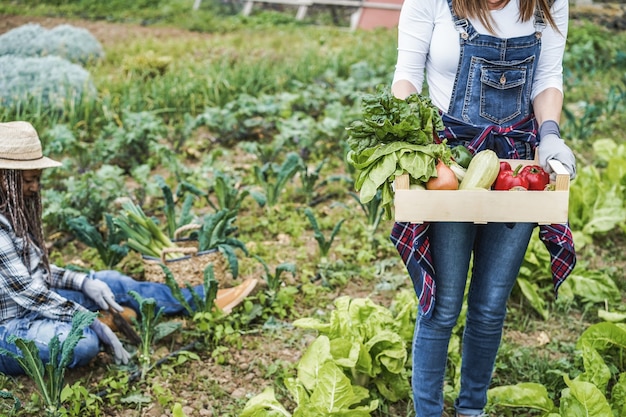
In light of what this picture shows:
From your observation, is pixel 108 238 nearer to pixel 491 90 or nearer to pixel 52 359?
pixel 52 359

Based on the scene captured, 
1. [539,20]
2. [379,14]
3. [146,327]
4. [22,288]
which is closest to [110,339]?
[146,327]

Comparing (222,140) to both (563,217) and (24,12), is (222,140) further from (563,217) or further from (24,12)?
(563,217)

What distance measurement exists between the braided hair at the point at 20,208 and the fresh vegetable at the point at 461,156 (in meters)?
1.81

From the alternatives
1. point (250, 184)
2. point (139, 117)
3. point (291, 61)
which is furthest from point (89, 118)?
point (291, 61)

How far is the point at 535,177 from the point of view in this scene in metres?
2.09

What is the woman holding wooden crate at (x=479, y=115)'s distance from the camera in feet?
7.20

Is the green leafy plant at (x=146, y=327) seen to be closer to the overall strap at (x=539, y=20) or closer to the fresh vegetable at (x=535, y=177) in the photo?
the fresh vegetable at (x=535, y=177)

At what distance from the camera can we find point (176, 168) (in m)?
4.75

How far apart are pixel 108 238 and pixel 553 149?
7.92ft

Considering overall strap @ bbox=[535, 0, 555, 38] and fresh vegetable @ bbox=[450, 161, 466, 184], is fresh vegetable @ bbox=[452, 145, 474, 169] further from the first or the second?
overall strap @ bbox=[535, 0, 555, 38]

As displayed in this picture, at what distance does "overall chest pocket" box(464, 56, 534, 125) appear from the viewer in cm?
223

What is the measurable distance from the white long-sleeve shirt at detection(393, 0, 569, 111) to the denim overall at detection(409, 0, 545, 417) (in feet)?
0.09

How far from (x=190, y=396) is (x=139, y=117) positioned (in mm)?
2875

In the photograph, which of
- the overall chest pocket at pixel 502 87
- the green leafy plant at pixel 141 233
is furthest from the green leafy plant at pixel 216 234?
the overall chest pocket at pixel 502 87
